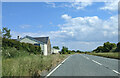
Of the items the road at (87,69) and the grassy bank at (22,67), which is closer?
the grassy bank at (22,67)

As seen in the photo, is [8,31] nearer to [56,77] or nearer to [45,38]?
[45,38]

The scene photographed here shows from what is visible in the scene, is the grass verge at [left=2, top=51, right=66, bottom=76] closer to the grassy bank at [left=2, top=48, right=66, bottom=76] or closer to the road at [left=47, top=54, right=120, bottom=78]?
the grassy bank at [left=2, top=48, right=66, bottom=76]

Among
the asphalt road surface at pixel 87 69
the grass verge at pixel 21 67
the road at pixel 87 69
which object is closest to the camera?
the grass verge at pixel 21 67

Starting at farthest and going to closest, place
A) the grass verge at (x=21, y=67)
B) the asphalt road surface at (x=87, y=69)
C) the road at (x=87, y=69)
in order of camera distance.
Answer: the asphalt road surface at (x=87, y=69) < the road at (x=87, y=69) < the grass verge at (x=21, y=67)

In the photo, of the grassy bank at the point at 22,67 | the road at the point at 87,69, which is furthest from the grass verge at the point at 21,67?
the road at the point at 87,69

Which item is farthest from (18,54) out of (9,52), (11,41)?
(11,41)

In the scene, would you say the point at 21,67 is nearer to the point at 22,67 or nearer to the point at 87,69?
the point at 22,67

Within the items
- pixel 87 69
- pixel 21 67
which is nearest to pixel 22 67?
pixel 21 67

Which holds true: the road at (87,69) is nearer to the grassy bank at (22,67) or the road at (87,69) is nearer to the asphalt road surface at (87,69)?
the asphalt road surface at (87,69)

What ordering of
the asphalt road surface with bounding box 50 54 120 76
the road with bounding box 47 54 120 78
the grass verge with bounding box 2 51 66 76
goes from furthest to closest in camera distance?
the asphalt road surface with bounding box 50 54 120 76
the road with bounding box 47 54 120 78
the grass verge with bounding box 2 51 66 76

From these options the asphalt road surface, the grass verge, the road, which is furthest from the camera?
the asphalt road surface

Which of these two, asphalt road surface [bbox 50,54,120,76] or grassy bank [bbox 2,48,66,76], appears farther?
asphalt road surface [bbox 50,54,120,76]

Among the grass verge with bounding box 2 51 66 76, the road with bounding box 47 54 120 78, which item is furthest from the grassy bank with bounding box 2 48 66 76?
the road with bounding box 47 54 120 78

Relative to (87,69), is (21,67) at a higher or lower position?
higher
